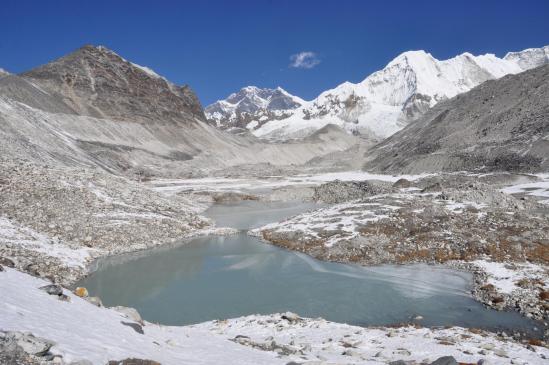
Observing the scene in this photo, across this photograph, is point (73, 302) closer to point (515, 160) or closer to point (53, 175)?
point (53, 175)

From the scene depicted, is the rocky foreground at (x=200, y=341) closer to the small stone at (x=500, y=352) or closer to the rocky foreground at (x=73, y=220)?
the small stone at (x=500, y=352)

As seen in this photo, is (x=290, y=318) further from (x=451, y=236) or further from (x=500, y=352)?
(x=451, y=236)

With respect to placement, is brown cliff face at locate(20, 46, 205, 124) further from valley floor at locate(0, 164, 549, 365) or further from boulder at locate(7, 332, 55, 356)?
boulder at locate(7, 332, 55, 356)

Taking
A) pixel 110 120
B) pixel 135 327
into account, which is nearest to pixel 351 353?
pixel 135 327

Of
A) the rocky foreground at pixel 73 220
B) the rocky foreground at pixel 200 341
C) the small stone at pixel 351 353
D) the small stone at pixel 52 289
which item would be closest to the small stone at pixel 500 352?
the rocky foreground at pixel 200 341

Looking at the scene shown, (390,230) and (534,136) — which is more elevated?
(534,136)

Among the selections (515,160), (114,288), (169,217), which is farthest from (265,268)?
(515,160)

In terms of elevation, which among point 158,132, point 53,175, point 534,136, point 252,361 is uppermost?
point 158,132
